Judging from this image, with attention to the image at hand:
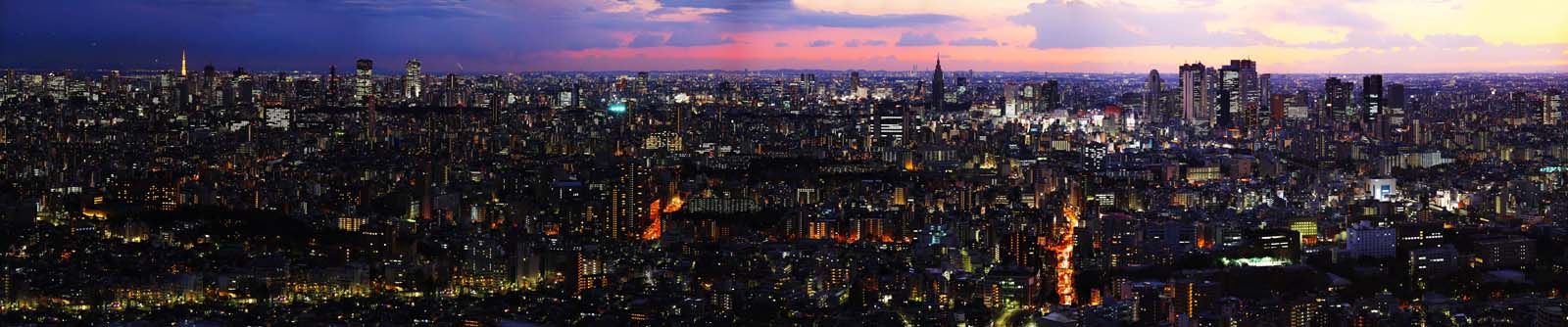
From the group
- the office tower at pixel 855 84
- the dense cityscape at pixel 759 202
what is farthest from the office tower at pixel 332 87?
the office tower at pixel 855 84

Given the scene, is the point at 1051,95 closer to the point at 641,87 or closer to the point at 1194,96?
the point at 1194,96

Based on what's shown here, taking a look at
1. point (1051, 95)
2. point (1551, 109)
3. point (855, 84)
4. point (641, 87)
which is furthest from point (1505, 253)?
point (1051, 95)

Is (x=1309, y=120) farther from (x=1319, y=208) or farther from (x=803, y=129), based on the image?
(x=1319, y=208)

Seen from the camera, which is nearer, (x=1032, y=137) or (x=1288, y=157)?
(x=1288, y=157)

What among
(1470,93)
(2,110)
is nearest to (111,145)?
(2,110)

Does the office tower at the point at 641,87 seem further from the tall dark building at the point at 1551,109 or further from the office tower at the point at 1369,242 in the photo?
the office tower at the point at 1369,242

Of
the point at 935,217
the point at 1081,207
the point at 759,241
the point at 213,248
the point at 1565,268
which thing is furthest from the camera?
the point at 1081,207
